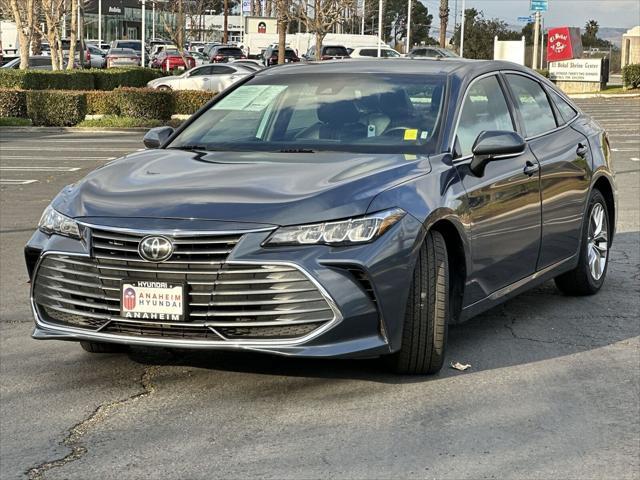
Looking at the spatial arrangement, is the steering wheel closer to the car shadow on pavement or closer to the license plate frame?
the car shadow on pavement

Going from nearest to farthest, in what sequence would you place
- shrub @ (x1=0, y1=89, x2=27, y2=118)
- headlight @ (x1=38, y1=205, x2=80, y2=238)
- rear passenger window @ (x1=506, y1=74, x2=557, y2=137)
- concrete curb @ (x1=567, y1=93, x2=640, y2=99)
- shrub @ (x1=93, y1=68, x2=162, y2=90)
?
headlight @ (x1=38, y1=205, x2=80, y2=238) → rear passenger window @ (x1=506, y1=74, x2=557, y2=137) → shrub @ (x1=0, y1=89, x2=27, y2=118) → shrub @ (x1=93, y1=68, x2=162, y2=90) → concrete curb @ (x1=567, y1=93, x2=640, y2=99)

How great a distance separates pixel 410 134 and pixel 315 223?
4.28 ft

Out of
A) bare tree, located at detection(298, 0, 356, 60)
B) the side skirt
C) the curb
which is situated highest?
bare tree, located at detection(298, 0, 356, 60)

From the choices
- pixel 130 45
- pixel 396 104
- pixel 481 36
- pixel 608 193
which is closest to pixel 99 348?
pixel 396 104

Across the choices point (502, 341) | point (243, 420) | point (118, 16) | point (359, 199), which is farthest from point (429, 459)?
point (118, 16)

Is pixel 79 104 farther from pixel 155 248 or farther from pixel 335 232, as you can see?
pixel 335 232

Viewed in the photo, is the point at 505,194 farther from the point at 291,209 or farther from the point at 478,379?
the point at 291,209

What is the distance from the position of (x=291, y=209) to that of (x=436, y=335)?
100cm

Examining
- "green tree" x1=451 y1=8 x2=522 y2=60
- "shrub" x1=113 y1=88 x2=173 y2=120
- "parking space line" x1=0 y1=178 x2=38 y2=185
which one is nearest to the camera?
"parking space line" x1=0 y1=178 x2=38 y2=185

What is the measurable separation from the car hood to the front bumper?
14 centimetres

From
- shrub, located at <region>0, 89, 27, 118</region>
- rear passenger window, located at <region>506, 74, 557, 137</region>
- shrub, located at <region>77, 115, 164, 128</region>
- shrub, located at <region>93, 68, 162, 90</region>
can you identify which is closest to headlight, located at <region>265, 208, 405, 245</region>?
rear passenger window, located at <region>506, 74, 557, 137</region>

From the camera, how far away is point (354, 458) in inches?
182

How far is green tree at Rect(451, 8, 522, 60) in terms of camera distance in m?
81.0

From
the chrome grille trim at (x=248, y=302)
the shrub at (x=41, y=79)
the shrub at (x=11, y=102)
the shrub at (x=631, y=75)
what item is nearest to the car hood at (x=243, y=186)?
the chrome grille trim at (x=248, y=302)
